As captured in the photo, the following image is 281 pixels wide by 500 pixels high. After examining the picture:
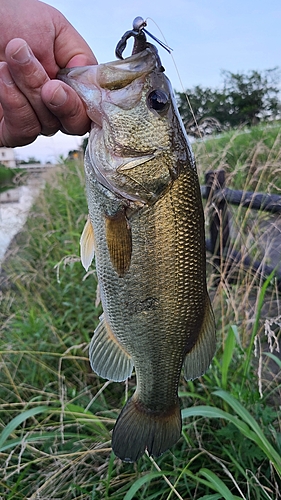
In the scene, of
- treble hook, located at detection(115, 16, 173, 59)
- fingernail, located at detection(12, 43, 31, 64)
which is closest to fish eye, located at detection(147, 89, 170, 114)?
treble hook, located at detection(115, 16, 173, 59)

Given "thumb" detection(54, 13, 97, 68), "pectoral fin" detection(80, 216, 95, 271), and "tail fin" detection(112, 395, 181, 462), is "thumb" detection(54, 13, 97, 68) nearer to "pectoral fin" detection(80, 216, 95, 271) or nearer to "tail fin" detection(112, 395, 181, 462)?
"pectoral fin" detection(80, 216, 95, 271)

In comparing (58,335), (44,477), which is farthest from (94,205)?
(58,335)

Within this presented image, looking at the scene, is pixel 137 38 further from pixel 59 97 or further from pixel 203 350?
pixel 203 350

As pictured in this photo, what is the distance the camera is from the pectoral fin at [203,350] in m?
1.39

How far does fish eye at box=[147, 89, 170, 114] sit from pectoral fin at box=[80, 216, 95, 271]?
0.41 m

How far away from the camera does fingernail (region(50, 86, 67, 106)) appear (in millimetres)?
1159

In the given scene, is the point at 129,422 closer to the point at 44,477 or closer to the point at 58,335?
the point at 44,477

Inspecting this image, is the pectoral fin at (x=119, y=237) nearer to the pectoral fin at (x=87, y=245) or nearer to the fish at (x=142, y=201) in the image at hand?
the fish at (x=142, y=201)

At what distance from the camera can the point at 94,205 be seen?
4.24 feet

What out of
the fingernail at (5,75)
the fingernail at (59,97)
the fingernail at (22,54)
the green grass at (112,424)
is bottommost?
the green grass at (112,424)

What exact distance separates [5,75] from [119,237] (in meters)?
0.57

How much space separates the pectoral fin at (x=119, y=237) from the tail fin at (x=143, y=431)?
538 mm

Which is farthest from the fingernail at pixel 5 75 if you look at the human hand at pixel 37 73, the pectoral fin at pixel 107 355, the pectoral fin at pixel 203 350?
the pectoral fin at pixel 203 350

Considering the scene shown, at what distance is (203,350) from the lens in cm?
140
